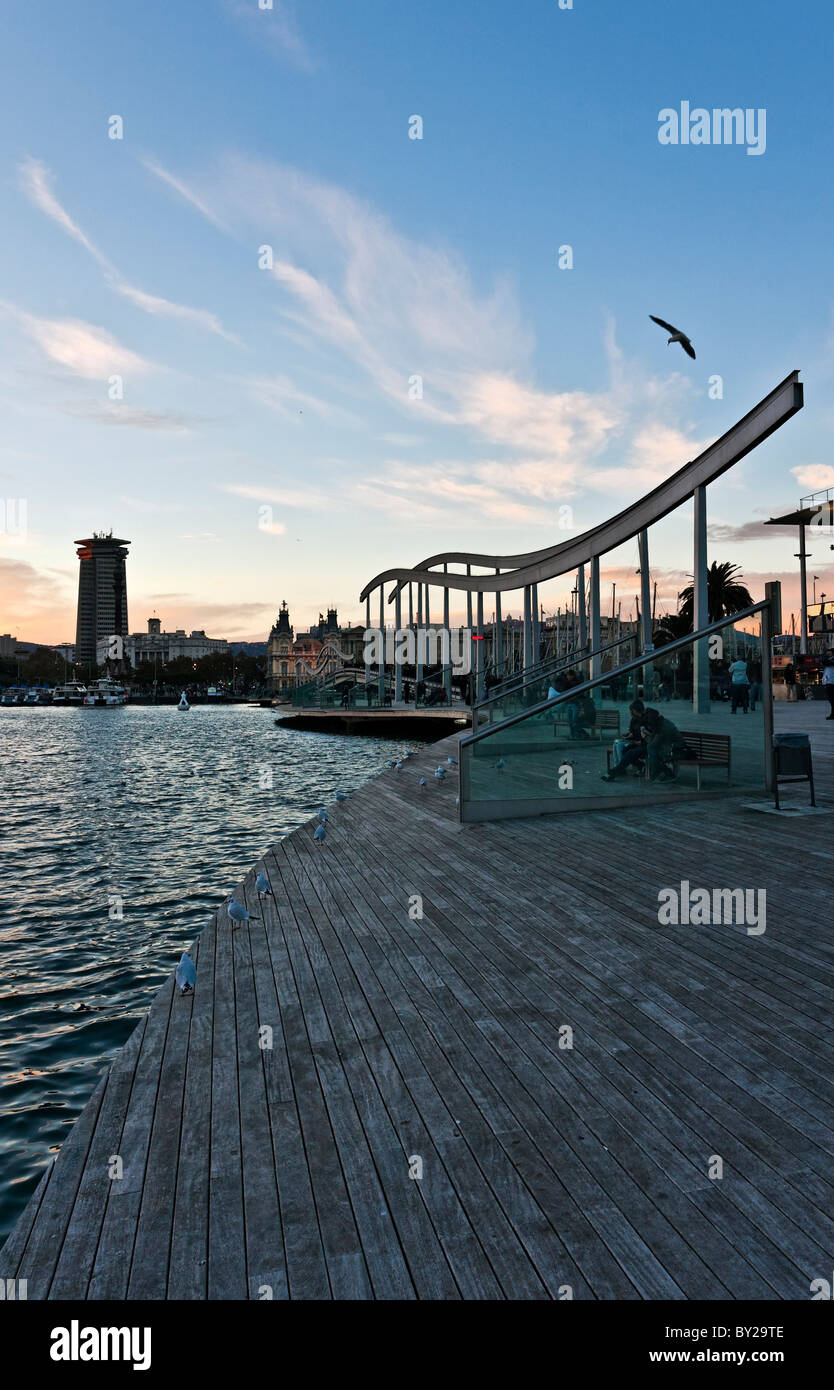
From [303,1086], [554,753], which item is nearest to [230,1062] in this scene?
[303,1086]

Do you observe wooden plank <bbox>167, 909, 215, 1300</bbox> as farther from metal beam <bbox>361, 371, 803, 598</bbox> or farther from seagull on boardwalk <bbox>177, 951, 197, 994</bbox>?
metal beam <bbox>361, 371, 803, 598</bbox>

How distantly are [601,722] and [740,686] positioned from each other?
1820 millimetres

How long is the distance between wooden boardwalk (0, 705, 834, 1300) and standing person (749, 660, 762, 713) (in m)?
4.21

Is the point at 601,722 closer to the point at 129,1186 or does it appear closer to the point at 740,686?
the point at 740,686

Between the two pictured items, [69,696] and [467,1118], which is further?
[69,696]

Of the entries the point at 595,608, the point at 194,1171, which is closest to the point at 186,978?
the point at 194,1171

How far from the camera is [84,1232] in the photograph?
2.96 m

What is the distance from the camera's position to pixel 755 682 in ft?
34.3

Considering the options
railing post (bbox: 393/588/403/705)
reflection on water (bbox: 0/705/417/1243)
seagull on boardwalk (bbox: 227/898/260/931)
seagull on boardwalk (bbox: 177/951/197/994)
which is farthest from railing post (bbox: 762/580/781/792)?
railing post (bbox: 393/588/403/705)

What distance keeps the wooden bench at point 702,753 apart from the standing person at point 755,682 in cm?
61

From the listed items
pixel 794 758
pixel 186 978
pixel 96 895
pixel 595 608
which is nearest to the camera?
pixel 186 978

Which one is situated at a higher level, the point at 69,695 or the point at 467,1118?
the point at 69,695

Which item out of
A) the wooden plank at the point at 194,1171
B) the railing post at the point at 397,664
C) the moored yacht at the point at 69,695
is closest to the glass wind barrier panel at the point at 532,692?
the wooden plank at the point at 194,1171

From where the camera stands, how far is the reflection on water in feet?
18.6
